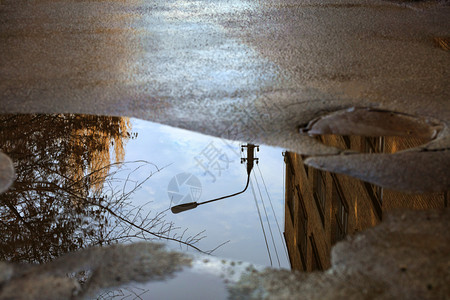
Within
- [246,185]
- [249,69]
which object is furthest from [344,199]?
[249,69]

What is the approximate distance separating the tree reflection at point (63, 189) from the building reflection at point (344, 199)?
831 mm

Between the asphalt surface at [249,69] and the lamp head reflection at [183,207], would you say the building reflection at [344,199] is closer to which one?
the asphalt surface at [249,69]

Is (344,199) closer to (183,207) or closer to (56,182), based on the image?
(183,207)

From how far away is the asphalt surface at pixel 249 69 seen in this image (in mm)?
5750

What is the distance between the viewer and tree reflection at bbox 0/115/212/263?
446 centimetres

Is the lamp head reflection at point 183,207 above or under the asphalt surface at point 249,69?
under

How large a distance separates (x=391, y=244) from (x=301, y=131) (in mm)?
1925

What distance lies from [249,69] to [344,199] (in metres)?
2.60

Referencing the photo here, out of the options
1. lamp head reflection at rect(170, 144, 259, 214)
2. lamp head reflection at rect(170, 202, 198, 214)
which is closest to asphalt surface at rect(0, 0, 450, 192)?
lamp head reflection at rect(170, 144, 259, 214)

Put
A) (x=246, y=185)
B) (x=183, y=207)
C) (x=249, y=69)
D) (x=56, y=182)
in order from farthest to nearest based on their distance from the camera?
(x=249, y=69) < (x=246, y=185) < (x=56, y=182) < (x=183, y=207)

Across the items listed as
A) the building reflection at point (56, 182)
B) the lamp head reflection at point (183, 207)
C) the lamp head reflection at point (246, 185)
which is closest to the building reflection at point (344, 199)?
the lamp head reflection at point (246, 185)

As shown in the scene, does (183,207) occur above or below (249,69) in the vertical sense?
below

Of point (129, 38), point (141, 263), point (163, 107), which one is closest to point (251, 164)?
point (163, 107)

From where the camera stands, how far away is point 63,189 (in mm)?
5160
